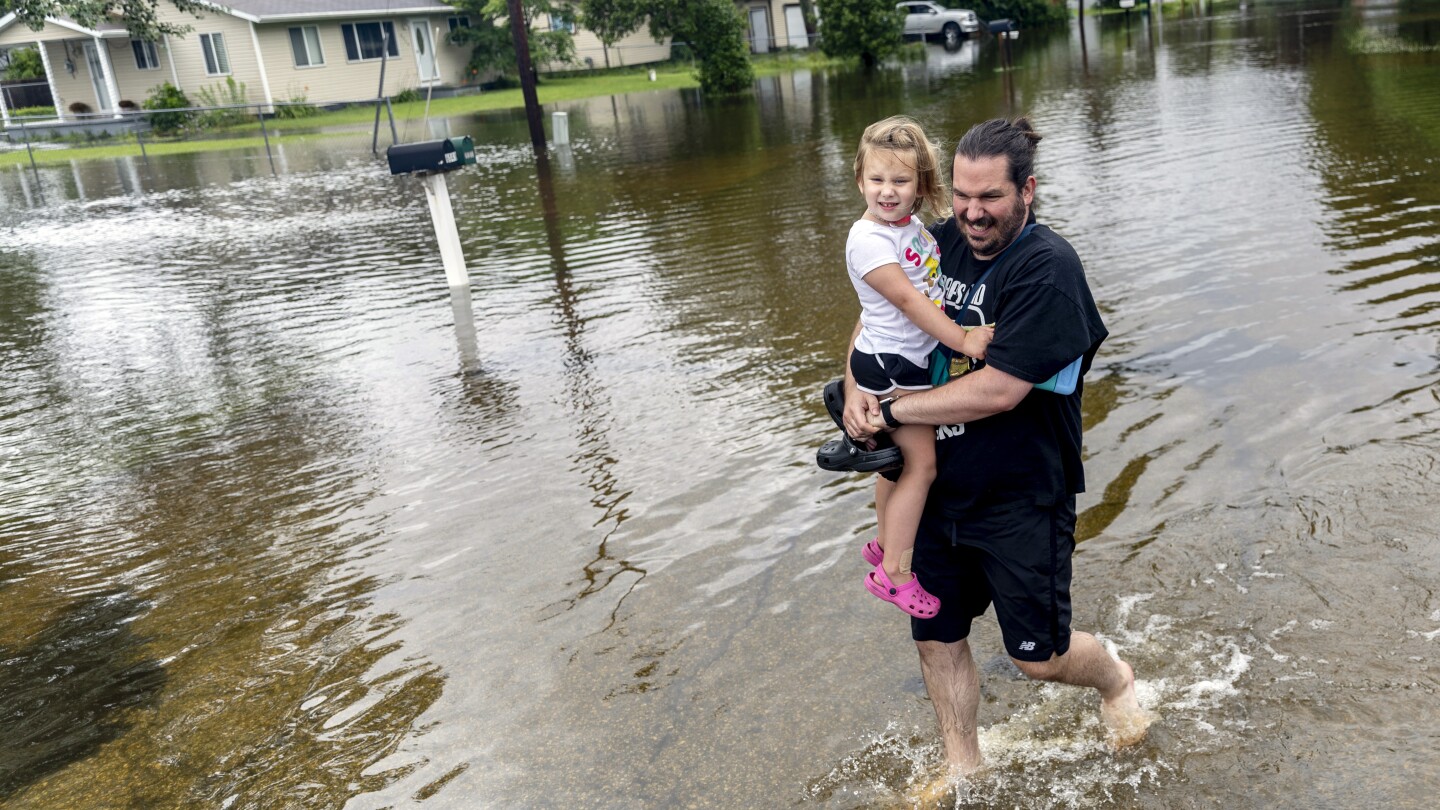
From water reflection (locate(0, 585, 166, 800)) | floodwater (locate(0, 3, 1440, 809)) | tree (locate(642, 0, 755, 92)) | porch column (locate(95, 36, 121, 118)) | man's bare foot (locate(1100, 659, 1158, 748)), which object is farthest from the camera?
porch column (locate(95, 36, 121, 118))

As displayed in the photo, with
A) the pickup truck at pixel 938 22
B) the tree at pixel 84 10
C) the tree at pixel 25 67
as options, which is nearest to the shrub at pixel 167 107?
the tree at pixel 84 10

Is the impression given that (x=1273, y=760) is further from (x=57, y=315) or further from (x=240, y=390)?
(x=57, y=315)

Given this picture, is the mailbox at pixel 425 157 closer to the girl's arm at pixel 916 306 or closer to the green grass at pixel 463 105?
the girl's arm at pixel 916 306

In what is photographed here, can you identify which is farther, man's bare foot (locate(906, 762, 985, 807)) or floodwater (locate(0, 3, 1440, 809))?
floodwater (locate(0, 3, 1440, 809))

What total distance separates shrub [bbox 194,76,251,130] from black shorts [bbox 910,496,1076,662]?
1484 inches

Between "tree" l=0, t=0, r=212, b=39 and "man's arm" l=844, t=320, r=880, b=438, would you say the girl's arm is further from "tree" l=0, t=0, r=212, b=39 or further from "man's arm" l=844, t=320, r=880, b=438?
"tree" l=0, t=0, r=212, b=39

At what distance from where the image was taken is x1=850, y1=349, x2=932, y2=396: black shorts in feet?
10.9

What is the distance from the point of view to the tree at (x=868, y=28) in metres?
37.8

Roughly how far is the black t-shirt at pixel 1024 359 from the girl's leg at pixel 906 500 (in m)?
0.04

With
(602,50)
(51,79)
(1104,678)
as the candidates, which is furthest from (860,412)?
(602,50)

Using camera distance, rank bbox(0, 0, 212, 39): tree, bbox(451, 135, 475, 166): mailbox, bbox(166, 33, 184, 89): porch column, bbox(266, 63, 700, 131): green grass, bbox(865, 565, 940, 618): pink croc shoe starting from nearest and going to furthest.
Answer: bbox(865, 565, 940, 618): pink croc shoe < bbox(451, 135, 475, 166): mailbox < bbox(0, 0, 212, 39): tree < bbox(266, 63, 700, 131): green grass < bbox(166, 33, 184, 89): porch column

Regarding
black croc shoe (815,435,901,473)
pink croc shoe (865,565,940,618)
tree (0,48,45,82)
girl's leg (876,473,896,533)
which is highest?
tree (0,48,45,82)

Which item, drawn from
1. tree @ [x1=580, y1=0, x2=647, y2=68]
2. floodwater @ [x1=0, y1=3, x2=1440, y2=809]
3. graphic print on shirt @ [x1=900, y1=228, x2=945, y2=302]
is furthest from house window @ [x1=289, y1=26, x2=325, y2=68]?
graphic print on shirt @ [x1=900, y1=228, x2=945, y2=302]

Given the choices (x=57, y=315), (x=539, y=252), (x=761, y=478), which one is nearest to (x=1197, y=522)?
(x=761, y=478)
